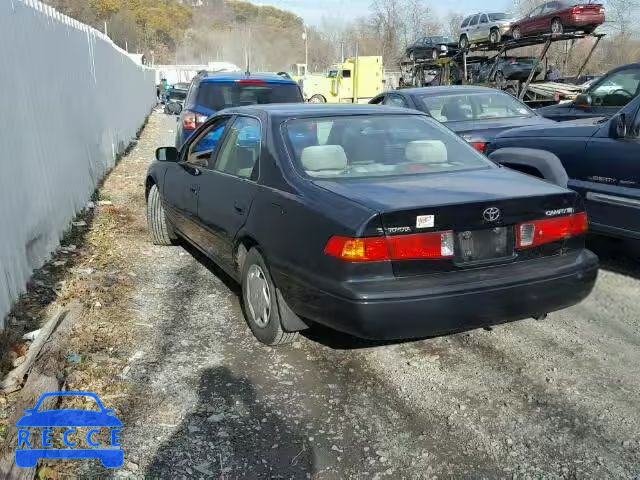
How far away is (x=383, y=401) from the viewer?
3.34 m

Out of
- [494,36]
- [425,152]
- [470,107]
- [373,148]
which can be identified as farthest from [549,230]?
[494,36]

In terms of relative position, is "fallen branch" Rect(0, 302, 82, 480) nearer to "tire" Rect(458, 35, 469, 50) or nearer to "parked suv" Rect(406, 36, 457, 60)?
"tire" Rect(458, 35, 469, 50)

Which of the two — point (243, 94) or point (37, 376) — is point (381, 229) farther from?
point (243, 94)

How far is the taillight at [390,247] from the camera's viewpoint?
3090 millimetres

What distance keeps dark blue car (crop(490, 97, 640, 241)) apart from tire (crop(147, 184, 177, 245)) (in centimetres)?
389

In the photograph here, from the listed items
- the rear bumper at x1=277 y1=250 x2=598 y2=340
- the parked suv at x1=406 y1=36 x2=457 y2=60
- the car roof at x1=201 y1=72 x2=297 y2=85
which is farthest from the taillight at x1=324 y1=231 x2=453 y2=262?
the parked suv at x1=406 y1=36 x2=457 y2=60

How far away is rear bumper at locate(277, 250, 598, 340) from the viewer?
3104 mm

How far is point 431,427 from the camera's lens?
309 centimetres

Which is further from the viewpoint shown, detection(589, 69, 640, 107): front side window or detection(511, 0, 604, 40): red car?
detection(511, 0, 604, 40): red car

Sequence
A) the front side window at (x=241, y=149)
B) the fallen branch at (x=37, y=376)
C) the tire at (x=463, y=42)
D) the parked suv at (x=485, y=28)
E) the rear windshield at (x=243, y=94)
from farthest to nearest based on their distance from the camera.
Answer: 1. the tire at (x=463, y=42)
2. the parked suv at (x=485, y=28)
3. the rear windshield at (x=243, y=94)
4. the front side window at (x=241, y=149)
5. the fallen branch at (x=37, y=376)

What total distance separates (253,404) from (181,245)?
141 inches

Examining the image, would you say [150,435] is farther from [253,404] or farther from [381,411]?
[381,411]

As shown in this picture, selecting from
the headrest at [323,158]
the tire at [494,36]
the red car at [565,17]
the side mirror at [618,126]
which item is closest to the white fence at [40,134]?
the headrest at [323,158]

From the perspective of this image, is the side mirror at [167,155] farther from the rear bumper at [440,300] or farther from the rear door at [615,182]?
the rear door at [615,182]
